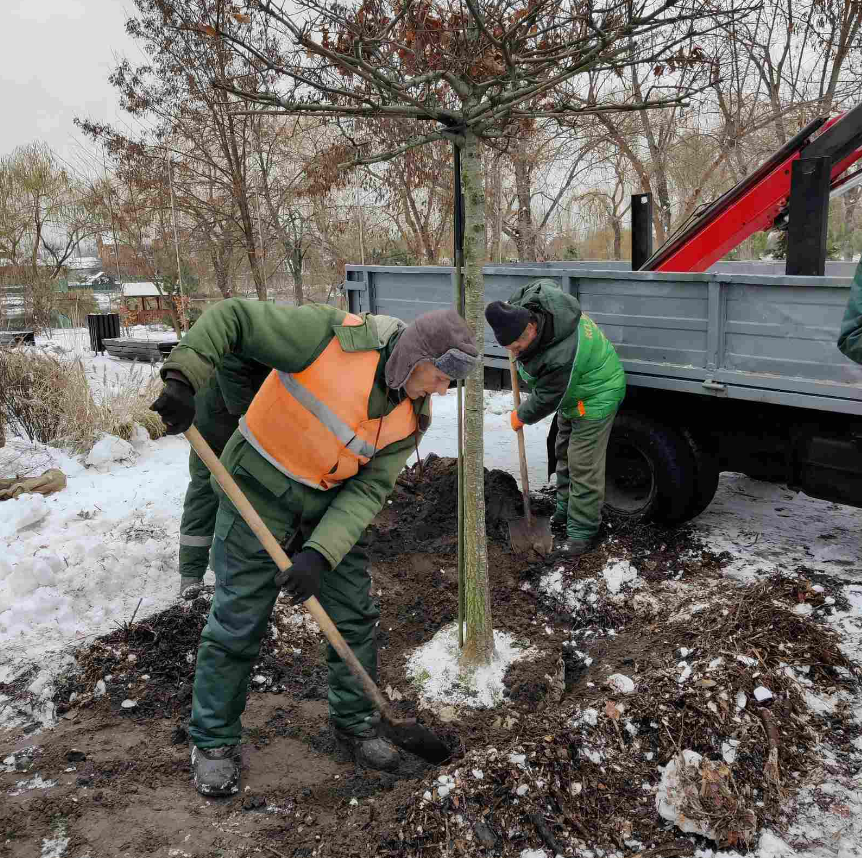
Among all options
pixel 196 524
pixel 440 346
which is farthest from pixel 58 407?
pixel 440 346

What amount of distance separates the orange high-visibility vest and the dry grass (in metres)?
4.28

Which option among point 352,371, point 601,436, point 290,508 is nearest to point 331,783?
point 290,508

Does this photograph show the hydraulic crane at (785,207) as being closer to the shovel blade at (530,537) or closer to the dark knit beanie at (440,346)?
the shovel blade at (530,537)

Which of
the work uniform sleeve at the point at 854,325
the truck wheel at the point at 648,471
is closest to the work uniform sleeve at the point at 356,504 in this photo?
the work uniform sleeve at the point at 854,325

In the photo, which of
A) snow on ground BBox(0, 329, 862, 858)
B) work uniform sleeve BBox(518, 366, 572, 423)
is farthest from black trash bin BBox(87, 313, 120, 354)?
work uniform sleeve BBox(518, 366, 572, 423)

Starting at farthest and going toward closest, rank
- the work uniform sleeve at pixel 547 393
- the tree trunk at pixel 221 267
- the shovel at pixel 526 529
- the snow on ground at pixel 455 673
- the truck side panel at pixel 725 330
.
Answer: the tree trunk at pixel 221 267 → the shovel at pixel 526 529 → the work uniform sleeve at pixel 547 393 → the truck side panel at pixel 725 330 → the snow on ground at pixel 455 673

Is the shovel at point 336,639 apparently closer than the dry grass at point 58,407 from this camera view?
Yes

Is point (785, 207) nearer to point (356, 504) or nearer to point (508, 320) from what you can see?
point (508, 320)

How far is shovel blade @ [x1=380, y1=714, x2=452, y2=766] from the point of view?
280 centimetres

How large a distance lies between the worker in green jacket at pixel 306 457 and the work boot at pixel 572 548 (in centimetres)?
188

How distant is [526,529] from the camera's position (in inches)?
185

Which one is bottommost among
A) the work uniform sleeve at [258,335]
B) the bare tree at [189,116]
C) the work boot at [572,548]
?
the work boot at [572,548]

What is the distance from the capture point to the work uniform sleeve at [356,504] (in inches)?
100.0

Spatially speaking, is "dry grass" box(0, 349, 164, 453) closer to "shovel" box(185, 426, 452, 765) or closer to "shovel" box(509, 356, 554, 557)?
"shovel" box(509, 356, 554, 557)
